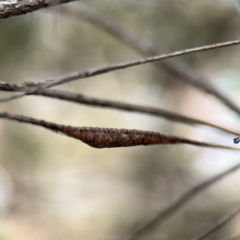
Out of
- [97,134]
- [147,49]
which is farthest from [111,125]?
[97,134]

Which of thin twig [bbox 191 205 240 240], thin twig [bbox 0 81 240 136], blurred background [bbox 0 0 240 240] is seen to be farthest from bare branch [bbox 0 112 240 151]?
blurred background [bbox 0 0 240 240]

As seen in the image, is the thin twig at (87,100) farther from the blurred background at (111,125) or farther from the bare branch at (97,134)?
the blurred background at (111,125)

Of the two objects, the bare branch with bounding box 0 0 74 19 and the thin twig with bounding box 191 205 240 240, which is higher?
the bare branch with bounding box 0 0 74 19

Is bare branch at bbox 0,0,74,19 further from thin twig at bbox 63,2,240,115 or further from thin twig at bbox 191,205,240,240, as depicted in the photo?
thin twig at bbox 63,2,240,115

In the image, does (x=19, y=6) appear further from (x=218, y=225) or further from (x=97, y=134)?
(x=218, y=225)

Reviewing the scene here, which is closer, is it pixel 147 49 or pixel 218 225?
pixel 218 225

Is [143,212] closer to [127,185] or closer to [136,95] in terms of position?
[127,185]

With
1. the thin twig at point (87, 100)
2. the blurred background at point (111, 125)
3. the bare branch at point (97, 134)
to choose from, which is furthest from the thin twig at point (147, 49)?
the bare branch at point (97, 134)

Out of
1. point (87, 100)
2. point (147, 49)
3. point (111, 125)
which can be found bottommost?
point (87, 100)
